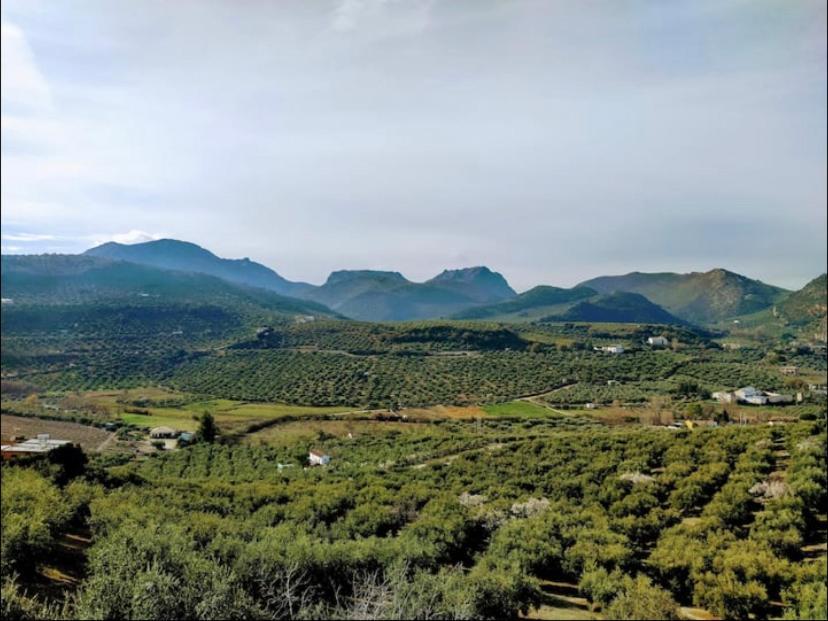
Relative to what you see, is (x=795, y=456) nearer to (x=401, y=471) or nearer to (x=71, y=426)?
(x=401, y=471)

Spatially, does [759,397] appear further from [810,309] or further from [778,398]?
[810,309]

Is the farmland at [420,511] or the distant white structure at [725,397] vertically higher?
the farmland at [420,511]

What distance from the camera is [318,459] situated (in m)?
38.7

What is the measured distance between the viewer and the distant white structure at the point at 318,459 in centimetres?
3769

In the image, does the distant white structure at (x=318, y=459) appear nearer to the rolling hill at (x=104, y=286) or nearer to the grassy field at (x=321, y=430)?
the grassy field at (x=321, y=430)

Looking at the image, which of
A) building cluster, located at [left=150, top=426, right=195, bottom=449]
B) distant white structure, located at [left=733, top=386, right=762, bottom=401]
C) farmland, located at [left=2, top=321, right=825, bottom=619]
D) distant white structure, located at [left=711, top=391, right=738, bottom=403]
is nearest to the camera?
farmland, located at [left=2, top=321, right=825, bottom=619]

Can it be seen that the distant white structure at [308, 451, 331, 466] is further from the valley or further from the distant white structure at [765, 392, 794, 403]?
the distant white structure at [765, 392, 794, 403]

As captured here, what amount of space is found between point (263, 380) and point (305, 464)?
42.1 metres

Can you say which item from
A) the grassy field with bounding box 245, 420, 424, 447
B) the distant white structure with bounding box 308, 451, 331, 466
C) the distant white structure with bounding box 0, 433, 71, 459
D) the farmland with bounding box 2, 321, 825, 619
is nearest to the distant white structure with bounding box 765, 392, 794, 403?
the farmland with bounding box 2, 321, 825, 619

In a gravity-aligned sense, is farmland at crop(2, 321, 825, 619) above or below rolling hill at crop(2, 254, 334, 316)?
below

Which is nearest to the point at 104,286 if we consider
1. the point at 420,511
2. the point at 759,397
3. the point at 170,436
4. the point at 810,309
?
the point at 170,436

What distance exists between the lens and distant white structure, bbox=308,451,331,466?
37.7m

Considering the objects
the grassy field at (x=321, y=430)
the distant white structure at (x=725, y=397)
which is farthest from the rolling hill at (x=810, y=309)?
the grassy field at (x=321, y=430)

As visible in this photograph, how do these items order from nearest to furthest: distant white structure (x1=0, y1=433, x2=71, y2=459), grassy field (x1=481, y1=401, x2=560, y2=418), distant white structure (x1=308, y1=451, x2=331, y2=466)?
1. distant white structure (x1=0, y1=433, x2=71, y2=459)
2. distant white structure (x1=308, y1=451, x2=331, y2=466)
3. grassy field (x1=481, y1=401, x2=560, y2=418)
